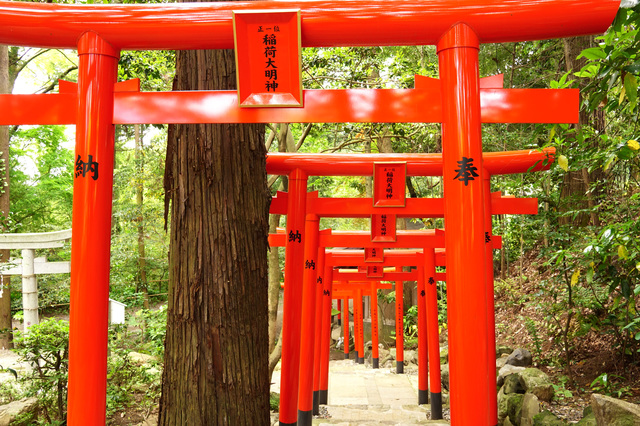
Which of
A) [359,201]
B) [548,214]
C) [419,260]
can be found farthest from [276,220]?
[548,214]

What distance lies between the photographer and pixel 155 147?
16516 mm

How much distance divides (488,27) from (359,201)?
14.3 ft

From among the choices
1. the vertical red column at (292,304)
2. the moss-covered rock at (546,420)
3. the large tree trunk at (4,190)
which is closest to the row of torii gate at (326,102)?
the vertical red column at (292,304)

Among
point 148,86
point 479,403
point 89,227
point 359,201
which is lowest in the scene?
point 479,403

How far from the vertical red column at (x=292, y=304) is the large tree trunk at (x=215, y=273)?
2520 millimetres

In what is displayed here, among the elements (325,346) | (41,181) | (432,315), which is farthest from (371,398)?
(41,181)

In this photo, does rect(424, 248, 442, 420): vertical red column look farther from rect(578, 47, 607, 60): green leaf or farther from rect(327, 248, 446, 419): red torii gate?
rect(578, 47, 607, 60): green leaf

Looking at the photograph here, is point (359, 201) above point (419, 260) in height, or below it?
above

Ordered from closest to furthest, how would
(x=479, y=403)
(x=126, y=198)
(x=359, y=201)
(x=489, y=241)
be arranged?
1. (x=479, y=403)
2. (x=489, y=241)
3. (x=359, y=201)
4. (x=126, y=198)

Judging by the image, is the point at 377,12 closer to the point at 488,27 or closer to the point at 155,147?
the point at 488,27

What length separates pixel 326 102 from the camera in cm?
320

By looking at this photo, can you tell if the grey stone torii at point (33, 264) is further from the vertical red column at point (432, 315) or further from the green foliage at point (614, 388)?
the green foliage at point (614, 388)

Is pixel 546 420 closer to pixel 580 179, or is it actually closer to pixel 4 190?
pixel 580 179

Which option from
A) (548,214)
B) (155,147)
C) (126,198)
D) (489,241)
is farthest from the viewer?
(126,198)
